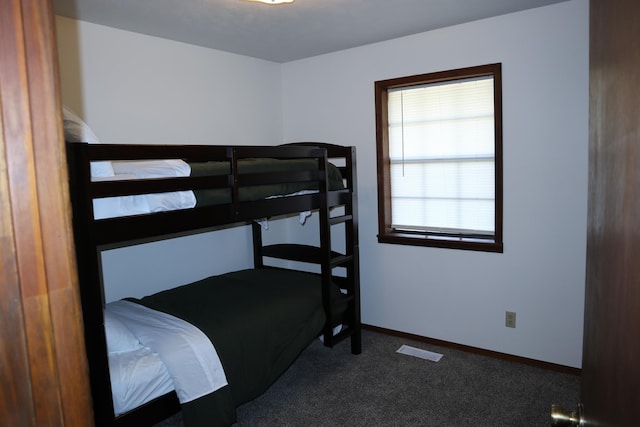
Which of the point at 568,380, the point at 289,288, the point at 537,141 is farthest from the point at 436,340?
the point at 537,141

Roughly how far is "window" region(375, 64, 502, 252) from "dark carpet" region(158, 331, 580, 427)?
863 mm

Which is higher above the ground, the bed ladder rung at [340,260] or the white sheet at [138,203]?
the white sheet at [138,203]

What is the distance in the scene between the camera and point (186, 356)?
6.72 ft

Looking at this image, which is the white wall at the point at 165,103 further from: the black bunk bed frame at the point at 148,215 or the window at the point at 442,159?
the window at the point at 442,159

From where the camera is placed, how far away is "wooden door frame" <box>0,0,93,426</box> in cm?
42

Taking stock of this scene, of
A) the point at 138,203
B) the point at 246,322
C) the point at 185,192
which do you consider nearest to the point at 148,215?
the point at 138,203

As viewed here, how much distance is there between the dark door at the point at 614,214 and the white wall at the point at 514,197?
7.70 ft

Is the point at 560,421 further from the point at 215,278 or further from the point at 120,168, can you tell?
the point at 215,278

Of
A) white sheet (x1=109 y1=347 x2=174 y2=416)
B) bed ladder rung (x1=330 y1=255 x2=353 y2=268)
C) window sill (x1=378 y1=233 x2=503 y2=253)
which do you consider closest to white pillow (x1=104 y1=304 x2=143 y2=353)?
white sheet (x1=109 y1=347 x2=174 y2=416)

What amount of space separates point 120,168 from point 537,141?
8.26 ft

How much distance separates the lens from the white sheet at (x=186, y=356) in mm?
2020

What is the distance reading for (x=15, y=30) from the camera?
419mm

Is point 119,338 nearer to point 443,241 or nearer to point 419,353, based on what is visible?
point 419,353

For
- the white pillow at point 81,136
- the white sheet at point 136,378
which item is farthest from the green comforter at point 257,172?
the white sheet at point 136,378
